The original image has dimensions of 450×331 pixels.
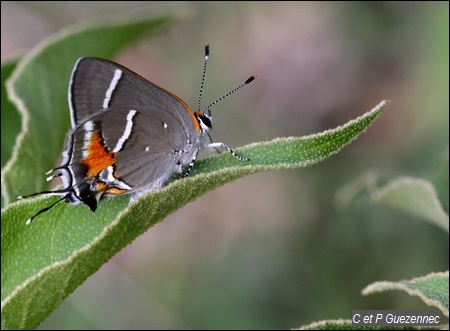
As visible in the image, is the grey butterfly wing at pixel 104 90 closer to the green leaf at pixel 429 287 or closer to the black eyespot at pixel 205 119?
the black eyespot at pixel 205 119

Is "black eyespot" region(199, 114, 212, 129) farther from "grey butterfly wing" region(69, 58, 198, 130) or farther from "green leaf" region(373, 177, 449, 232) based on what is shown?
"green leaf" region(373, 177, 449, 232)

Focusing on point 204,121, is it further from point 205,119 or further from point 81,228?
point 81,228

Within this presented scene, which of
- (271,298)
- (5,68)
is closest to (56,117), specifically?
(5,68)

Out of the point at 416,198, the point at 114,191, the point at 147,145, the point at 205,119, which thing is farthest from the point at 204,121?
the point at 416,198

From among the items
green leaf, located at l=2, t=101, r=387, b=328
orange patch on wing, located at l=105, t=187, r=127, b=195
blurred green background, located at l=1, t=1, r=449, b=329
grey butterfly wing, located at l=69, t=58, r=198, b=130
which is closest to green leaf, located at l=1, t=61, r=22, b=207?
grey butterfly wing, located at l=69, t=58, r=198, b=130

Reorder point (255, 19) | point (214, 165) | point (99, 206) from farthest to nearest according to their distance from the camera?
point (255, 19)
point (214, 165)
point (99, 206)

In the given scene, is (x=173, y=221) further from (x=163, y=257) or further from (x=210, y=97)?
(x=210, y=97)

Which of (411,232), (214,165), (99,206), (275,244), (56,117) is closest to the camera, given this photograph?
(99,206)
